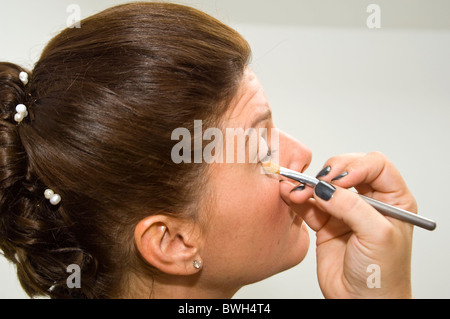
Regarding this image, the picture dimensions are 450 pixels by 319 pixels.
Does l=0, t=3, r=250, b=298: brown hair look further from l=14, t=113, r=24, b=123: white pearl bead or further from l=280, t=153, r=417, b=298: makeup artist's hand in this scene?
l=280, t=153, r=417, b=298: makeup artist's hand

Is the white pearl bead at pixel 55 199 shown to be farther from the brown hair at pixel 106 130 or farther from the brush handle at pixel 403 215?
the brush handle at pixel 403 215

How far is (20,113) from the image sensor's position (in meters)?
0.63

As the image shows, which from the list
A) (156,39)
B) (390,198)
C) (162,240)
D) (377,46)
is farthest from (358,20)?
(162,240)

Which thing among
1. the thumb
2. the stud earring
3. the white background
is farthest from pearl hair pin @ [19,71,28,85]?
the white background

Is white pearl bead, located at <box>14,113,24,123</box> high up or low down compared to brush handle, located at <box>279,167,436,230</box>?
up

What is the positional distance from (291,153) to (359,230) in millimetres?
170

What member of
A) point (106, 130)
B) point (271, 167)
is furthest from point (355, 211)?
point (106, 130)

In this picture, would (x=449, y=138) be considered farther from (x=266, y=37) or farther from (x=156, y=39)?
(x=156, y=39)

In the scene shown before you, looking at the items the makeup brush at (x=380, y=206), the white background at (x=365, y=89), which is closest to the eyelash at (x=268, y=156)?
the makeup brush at (x=380, y=206)

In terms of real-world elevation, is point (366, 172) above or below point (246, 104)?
below

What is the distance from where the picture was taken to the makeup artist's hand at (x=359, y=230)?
Result: 650mm

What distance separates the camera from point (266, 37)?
120 centimetres

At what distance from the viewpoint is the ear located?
0.65m

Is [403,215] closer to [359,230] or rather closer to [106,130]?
[359,230]
